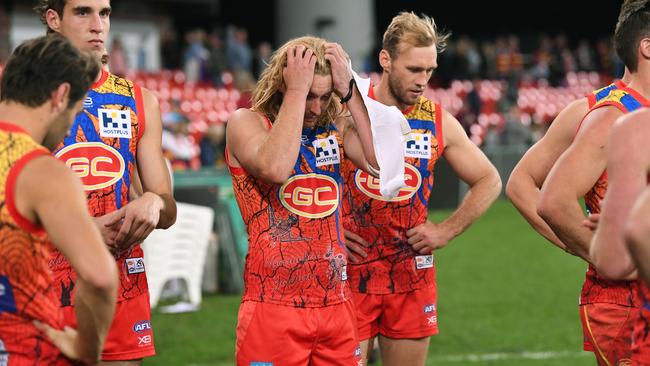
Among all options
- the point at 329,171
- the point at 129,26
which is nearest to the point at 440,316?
the point at 329,171

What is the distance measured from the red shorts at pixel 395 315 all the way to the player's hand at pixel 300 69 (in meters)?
1.65

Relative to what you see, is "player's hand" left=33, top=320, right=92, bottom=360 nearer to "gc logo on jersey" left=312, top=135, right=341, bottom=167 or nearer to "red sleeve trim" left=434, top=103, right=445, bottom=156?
"gc logo on jersey" left=312, top=135, right=341, bottom=167

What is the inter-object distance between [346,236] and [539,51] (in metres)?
33.3

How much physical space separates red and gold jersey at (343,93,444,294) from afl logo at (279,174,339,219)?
0.97 meters

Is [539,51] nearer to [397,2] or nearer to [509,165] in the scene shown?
[397,2]

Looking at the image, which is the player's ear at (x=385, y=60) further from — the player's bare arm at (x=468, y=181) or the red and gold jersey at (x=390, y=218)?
the player's bare arm at (x=468, y=181)

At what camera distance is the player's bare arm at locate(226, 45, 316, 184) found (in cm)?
450

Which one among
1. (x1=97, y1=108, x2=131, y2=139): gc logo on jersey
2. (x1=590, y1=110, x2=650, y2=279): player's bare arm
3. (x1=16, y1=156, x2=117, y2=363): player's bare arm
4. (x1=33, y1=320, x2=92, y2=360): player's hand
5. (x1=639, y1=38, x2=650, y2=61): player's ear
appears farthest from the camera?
(x1=97, y1=108, x2=131, y2=139): gc logo on jersey

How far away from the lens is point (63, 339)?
3.43m

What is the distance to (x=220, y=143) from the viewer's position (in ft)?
57.6

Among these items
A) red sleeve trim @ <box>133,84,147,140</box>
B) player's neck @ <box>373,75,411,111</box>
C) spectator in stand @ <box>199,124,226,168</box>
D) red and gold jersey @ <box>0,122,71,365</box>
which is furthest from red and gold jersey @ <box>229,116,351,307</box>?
spectator in stand @ <box>199,124,226,168</box>

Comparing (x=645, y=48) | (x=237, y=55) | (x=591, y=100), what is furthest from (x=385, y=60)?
(x=237, y=55)

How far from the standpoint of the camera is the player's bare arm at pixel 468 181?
5.77 m

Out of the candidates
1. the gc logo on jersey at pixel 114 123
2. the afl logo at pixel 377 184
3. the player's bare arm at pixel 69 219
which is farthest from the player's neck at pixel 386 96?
the player's bare arm at pixel 69 219
